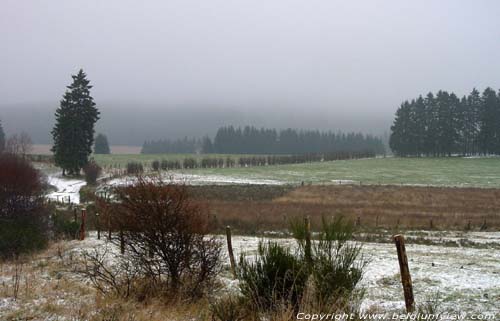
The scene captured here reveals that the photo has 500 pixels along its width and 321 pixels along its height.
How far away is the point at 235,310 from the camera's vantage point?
6020 mm

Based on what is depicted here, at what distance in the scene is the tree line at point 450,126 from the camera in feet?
328

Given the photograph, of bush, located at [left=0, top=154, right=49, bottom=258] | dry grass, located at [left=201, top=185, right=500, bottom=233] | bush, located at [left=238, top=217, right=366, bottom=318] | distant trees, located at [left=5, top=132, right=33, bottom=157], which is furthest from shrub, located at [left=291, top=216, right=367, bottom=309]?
distant trees, located at [left=5, top=132, right=33, bottom=157]

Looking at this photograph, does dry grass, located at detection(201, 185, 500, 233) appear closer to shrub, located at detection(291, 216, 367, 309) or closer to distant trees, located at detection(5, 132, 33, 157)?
shrub, located at detection(291, 216, 367, 309)

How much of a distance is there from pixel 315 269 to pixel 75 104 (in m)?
61.5

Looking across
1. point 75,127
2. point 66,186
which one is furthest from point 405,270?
point 75,127

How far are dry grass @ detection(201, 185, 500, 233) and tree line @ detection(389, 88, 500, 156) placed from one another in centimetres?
5991

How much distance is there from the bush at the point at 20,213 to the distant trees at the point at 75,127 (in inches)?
1595

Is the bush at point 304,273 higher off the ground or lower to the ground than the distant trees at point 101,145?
lower

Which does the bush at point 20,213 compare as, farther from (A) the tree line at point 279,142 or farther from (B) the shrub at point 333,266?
(A) the tree line at point 279,142

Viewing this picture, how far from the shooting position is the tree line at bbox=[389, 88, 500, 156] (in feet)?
328

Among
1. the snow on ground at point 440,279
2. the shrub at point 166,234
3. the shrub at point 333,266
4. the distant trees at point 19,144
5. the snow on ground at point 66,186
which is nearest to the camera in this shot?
the shrub at point 333,266

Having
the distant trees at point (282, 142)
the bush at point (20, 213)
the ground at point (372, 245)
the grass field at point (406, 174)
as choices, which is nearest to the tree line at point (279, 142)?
the distant trees at point (282, 142)

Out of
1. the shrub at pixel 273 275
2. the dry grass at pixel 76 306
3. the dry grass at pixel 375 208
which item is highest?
the shrub at pixel 273 275

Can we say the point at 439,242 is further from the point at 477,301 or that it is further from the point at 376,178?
the point at 376,178
